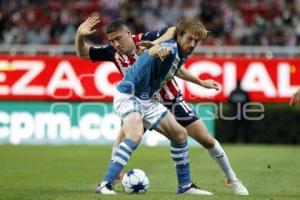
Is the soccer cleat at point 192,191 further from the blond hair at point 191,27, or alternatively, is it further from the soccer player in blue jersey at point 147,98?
the blond hair at point 191,27

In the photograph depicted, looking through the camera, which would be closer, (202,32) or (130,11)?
(202,32)

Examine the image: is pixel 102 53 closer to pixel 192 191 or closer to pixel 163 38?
pixel 163 38

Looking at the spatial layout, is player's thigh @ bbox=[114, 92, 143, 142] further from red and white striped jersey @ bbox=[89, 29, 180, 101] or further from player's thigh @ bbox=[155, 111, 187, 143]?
red and white striped jersey @ bbox=[89, 29, 180, 101]

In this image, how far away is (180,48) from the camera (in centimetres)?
1086

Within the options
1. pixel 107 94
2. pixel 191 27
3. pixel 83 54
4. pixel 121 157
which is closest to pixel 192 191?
pixel 121 157

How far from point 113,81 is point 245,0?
7.36m

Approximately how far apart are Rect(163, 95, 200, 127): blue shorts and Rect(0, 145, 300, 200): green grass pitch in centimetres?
101

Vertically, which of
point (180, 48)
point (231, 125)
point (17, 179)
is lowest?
point (231, 125)

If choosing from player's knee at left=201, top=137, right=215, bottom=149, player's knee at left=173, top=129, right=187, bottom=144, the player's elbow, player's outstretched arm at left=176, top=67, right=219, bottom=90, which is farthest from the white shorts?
the player's elbow

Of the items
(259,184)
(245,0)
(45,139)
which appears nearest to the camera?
(259,184)

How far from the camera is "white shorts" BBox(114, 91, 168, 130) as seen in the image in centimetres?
1080

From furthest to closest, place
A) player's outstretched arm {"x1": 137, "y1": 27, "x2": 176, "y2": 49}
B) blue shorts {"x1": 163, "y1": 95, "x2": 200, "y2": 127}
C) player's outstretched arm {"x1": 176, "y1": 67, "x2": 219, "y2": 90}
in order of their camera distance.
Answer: player's outstretched arm {"x1": 176, "y1": 67, "x2": 219, "y2": 90}, blue shorts {"x1": 163, "y1": 95, "x2": 200, "y2": 127}, player's outstretched arm {"x1": 137, "y1": 27, "x2": 176, "y2": 49}

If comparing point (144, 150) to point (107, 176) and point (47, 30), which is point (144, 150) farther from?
point (107, 176)

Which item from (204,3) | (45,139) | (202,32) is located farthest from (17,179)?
(204,3)
